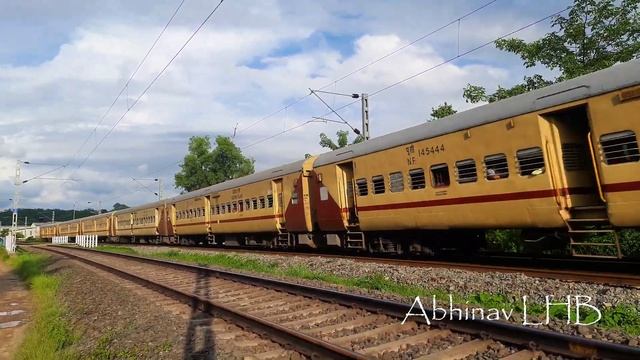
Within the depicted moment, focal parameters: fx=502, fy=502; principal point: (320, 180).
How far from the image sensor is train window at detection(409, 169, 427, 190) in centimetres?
1183

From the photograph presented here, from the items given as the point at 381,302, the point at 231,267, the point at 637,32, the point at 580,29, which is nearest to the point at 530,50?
the point at 580,29

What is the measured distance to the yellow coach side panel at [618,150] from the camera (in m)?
7.61

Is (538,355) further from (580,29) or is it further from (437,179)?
(580,29)

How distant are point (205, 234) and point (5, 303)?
594 inches

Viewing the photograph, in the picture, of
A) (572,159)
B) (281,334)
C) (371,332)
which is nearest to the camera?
(371,332)

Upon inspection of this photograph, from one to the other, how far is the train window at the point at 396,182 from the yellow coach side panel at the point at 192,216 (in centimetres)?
1644

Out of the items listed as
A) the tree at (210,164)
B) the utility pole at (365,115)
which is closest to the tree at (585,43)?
the utility pole at (365,115)

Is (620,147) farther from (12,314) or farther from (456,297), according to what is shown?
(12,314)

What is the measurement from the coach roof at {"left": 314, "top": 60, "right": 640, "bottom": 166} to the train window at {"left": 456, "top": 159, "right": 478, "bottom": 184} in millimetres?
753

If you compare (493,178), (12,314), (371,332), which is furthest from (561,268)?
(12,314)

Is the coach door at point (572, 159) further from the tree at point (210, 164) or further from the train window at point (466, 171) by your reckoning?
the tree at point (210, 164)

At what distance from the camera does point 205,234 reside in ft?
92.0

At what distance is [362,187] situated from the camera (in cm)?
1418

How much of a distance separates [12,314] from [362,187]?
9.09 m
